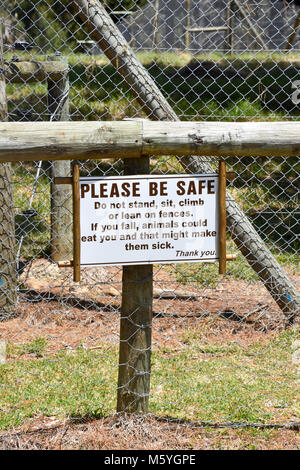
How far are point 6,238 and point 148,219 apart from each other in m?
2.32

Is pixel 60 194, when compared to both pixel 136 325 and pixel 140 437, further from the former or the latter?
pixel 140 437

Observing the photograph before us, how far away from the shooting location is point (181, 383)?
4230 millimetres

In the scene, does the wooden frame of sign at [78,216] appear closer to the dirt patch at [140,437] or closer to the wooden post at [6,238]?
the dirt patch at [140,437]

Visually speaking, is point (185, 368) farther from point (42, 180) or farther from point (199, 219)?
point (42, 180)

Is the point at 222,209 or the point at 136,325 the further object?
the point at 136,325

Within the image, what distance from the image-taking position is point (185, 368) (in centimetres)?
442

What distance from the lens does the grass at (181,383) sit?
148 inches

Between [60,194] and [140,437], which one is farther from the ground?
[60,194]

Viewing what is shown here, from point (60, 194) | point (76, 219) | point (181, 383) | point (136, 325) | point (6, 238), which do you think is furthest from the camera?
point (60, 194)

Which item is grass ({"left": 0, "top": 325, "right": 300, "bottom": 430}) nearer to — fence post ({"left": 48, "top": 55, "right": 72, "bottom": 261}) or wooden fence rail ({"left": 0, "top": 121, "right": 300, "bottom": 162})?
wooden fence rail ({"left": 0, "top": 121, "right": 300, "bottom": 162})

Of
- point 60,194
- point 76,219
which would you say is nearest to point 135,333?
point 76,219

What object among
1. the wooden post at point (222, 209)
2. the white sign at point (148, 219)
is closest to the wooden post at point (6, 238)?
the white sign at point (148, 219)

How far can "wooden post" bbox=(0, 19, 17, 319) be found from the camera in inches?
201

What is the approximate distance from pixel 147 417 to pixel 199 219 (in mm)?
1085
